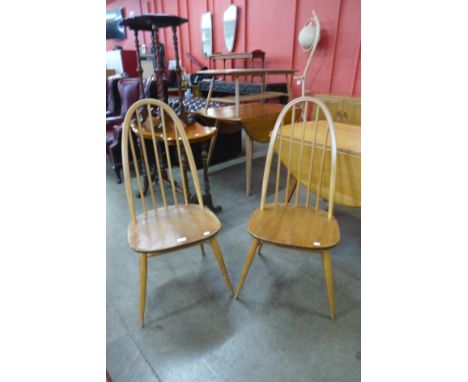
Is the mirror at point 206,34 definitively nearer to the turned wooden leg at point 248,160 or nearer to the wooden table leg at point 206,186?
the turned wooden leg at point 248,160

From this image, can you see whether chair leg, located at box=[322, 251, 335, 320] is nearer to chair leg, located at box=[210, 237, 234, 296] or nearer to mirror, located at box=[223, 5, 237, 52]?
chair leg, located at box=[210, 237, 234, 296]

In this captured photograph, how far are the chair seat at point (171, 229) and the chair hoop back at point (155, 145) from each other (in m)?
0.05

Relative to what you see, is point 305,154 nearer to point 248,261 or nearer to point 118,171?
point 248,261

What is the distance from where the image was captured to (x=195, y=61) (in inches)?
248

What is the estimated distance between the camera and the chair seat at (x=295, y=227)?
1234 mm

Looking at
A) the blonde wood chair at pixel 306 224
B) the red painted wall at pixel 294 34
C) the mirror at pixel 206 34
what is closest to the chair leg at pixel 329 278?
the blonde wood chair at pixel 306 224

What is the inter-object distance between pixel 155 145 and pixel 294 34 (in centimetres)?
387

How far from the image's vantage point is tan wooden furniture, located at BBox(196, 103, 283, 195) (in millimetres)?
2420

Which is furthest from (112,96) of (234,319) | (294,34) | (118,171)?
(234,319)
